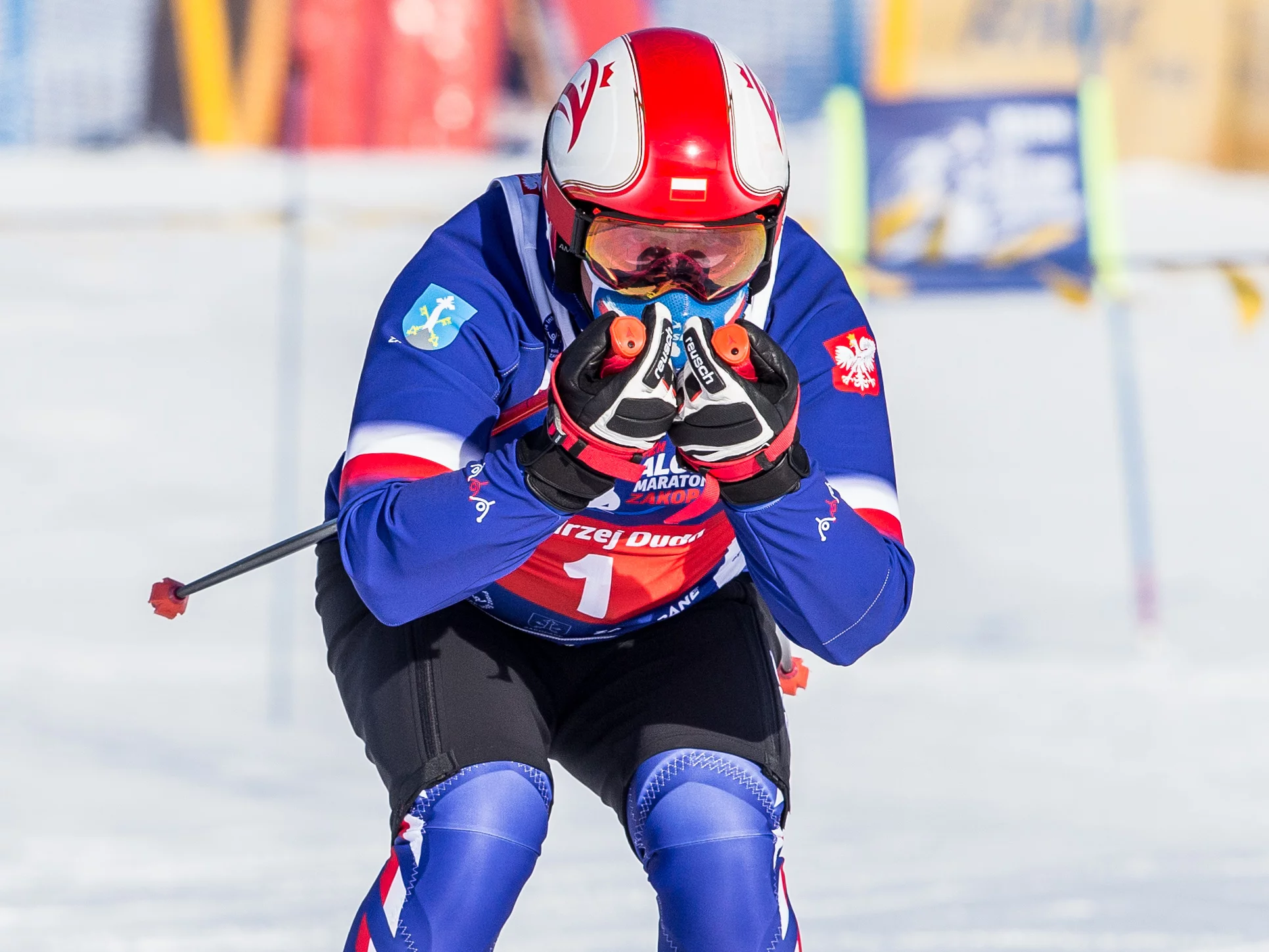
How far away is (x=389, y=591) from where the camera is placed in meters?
2.05

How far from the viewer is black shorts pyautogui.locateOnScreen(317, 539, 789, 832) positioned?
2209mm

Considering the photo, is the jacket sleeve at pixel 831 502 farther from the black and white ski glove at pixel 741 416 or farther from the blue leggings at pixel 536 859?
the blue leggings at pixel 536 859

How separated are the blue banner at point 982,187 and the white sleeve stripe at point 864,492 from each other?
17.2 ft

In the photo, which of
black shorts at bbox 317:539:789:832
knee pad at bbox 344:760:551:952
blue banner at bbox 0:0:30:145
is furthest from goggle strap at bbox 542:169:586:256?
blue banner at bbox 0:0:30:145

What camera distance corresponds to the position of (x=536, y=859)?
6.97 ft

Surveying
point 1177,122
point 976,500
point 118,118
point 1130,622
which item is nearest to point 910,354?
point 976,500

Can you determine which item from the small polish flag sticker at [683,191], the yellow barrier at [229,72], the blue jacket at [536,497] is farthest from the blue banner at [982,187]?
the yellow barrier at [229,72]

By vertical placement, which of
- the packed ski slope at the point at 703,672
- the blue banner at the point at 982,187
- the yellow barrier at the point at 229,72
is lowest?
the packed ski slope at the point at 703,672

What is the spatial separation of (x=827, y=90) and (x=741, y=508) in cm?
A: 1229

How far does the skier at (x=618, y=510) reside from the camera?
1991 millimetres

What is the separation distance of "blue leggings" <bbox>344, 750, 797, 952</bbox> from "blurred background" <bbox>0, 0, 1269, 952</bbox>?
5.39ft

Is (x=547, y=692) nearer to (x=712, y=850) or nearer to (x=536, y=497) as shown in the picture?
(x=712, y=850)

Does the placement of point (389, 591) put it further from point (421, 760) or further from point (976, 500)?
point (976, 500)

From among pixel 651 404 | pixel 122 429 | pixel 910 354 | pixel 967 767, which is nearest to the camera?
pixel 651 404
